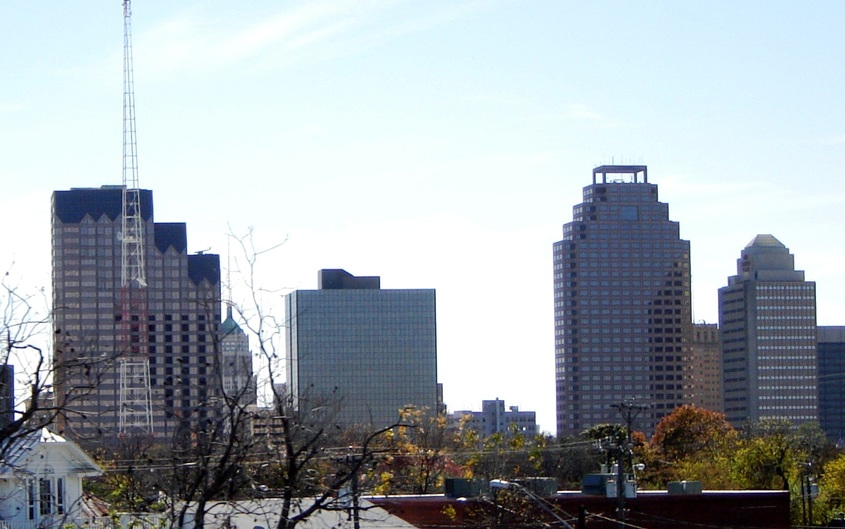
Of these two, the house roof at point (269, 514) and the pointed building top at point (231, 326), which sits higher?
the pointed building top at point (231, 326)

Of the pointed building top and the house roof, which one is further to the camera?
the pointed building top

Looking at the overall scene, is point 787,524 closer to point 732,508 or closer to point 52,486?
point 732,508

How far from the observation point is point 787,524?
51.8 metres

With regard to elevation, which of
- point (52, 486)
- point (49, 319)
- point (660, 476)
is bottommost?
point (660, 476)

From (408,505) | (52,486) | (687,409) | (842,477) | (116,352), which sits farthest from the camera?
(687,409)

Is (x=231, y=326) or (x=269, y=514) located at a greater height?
(x=231, y=326)

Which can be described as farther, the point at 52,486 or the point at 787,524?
the point at 787,524

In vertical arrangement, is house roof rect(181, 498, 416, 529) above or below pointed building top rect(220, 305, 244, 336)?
below

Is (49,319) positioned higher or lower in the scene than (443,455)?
higher

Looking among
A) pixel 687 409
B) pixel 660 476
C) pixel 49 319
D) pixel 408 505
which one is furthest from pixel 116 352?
pixel 687 409

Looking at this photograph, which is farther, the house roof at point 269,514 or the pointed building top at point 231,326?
the pointed building top at point 231,326

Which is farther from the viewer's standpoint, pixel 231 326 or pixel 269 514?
pixel 269 514

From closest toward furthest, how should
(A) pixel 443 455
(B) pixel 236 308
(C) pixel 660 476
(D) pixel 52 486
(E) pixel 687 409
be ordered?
(B) pixel 236 308, (D) pixel 52 486, (A) pixel 443 455, (C) pixel 660 476, (E) pixel 687 409

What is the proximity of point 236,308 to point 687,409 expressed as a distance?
436ft
